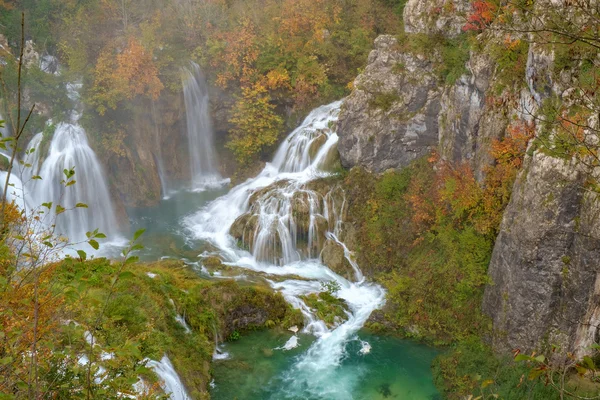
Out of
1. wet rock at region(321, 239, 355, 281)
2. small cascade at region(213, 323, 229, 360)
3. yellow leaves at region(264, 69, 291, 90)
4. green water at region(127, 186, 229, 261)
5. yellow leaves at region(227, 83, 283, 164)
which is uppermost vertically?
yellow leaves at region(264, 69, 291, 90)

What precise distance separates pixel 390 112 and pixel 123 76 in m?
11.3

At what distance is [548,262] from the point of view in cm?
1044

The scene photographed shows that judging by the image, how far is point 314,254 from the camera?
53.5 ft

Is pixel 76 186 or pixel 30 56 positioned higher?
pixel 30 56

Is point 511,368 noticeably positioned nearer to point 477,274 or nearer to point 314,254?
point 477,274

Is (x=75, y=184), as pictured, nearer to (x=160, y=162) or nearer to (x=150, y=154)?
(x=150, y=154)

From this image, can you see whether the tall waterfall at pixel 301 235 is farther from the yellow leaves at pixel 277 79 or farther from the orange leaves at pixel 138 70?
the orange leaves at pixel 138 70

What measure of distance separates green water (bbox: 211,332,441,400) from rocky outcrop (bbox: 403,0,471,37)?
33.2 ft

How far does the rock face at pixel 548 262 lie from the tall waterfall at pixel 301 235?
4.06m

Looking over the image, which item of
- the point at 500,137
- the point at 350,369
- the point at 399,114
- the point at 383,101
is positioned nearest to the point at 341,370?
the point at 350,369

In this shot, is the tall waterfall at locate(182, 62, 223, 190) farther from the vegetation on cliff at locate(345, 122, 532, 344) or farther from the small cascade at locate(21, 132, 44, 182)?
the vegetation on cliff at locate(345, 122, 532, 344)

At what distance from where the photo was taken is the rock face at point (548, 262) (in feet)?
31.8

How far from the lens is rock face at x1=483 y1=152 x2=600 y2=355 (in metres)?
9.69

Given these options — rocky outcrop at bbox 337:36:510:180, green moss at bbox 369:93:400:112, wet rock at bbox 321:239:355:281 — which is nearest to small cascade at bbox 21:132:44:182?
wet rock at bbox 321:239:355:281
